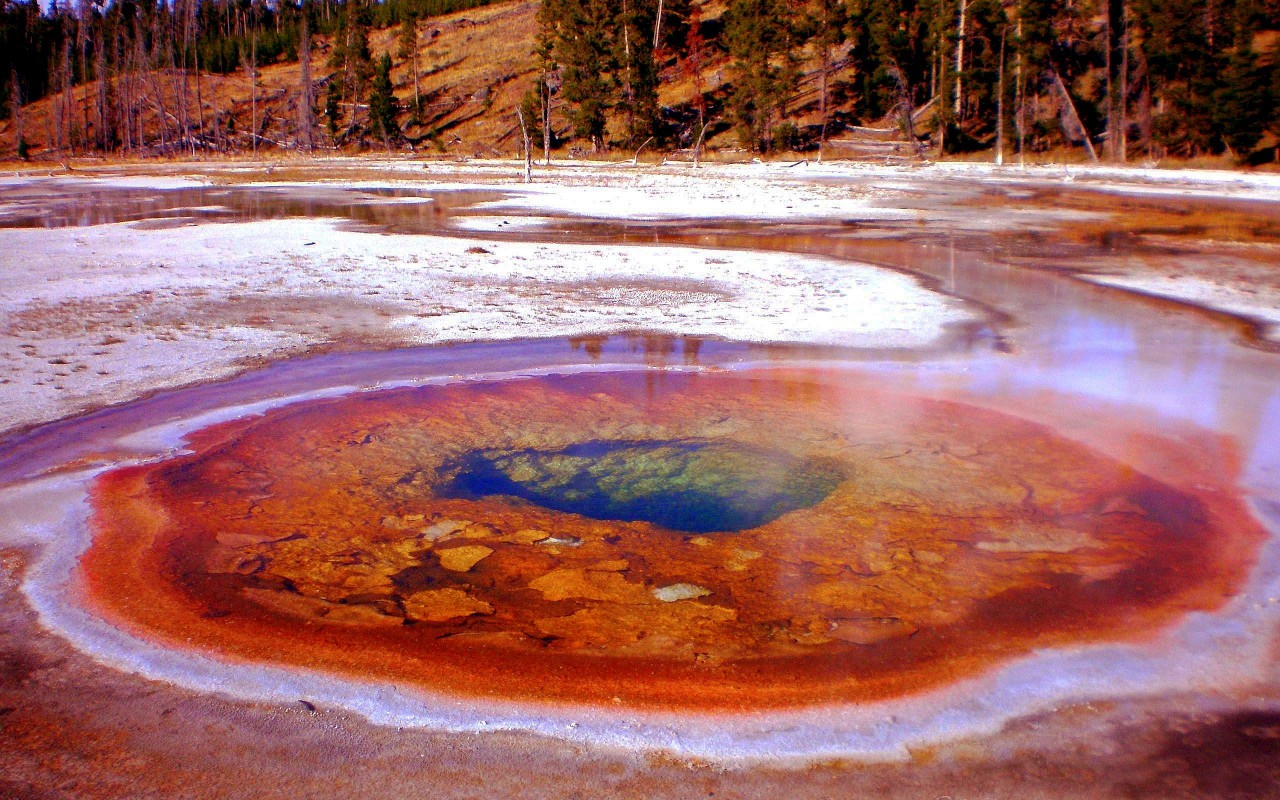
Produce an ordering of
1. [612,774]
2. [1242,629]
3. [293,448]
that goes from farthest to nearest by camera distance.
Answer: [293,448] → [1242,629] → [612,774]

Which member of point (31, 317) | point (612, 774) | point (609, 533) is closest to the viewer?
point (612, 774)

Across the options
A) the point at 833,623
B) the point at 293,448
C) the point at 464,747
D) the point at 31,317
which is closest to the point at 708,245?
the point at 31,317

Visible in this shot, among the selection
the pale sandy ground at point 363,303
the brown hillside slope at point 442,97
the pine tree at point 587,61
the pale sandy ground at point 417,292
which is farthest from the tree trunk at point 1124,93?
the pale sandy ground at point 363,303

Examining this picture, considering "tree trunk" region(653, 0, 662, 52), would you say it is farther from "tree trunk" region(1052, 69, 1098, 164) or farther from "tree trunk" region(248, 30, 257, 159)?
"tree trunk" region(1052, 69, 1098, 164)

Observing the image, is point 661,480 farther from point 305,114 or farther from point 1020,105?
point 305,114

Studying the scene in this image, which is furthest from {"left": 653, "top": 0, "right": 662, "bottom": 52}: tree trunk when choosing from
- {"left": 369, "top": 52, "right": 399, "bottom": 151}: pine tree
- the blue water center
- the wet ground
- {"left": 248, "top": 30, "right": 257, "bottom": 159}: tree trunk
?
the blue water center

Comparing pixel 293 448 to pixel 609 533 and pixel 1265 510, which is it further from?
pixel 1265 510
